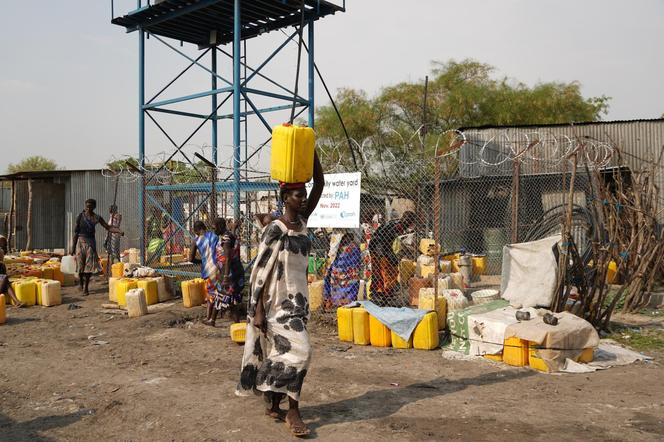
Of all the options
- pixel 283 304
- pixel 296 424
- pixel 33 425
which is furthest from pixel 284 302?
pixel 33 425

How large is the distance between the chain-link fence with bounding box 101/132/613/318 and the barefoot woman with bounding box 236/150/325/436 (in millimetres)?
2665

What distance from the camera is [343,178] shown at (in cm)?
830

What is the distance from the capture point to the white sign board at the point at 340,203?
8.16 meters

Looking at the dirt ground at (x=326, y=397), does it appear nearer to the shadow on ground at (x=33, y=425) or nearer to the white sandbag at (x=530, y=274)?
the shadow on ground at (x=33, y=425)

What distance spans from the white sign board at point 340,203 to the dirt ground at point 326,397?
180cm

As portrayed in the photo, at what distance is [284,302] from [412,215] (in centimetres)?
427

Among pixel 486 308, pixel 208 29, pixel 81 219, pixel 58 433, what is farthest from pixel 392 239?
pixel 208 29

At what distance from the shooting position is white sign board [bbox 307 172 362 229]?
8164 millimetres

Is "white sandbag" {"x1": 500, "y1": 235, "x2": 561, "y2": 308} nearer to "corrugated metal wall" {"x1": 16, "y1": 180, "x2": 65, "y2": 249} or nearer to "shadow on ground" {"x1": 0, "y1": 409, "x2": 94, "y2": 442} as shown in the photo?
"shadow on ground" {"x1": 0, "y1": 409, "x2": 94, "y2": 442}

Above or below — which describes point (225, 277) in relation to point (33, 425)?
above

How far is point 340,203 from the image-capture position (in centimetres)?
836

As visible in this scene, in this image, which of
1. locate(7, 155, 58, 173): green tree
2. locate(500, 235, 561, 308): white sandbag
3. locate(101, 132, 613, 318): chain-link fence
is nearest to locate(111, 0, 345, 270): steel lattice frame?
locate(101, 132, 613, 318): chain-link fence

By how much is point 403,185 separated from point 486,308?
11.5ft

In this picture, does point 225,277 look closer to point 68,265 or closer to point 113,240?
point 68,265
